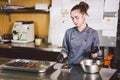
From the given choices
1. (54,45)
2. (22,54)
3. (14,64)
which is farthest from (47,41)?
(14,64)

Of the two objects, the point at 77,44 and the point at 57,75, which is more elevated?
the point at 77,44

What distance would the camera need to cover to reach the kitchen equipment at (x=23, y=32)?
443 centimetres

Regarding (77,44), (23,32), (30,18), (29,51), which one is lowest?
(29,51)

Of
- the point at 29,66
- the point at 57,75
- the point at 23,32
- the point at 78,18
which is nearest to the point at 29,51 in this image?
the point at 23,32

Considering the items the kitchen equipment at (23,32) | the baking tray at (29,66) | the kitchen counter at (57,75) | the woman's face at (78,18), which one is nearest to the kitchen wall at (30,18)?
the kitchen equipment at (23,32)

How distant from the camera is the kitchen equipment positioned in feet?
14.5

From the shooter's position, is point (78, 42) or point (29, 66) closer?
point (29, 66)

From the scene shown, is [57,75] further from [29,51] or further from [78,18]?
[29,51]

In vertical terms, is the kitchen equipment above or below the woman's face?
below

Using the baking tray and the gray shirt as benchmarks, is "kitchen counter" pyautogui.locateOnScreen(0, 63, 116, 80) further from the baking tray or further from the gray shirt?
the gray shirt

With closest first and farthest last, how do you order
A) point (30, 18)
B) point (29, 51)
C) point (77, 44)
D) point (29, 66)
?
point (29, 66) < point (77, 44) < point (29, 51) < point (30, 18)

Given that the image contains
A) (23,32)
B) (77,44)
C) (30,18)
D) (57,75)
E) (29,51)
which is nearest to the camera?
(57,75)

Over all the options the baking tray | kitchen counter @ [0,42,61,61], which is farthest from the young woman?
the baking tray

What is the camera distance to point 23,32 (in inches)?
175
